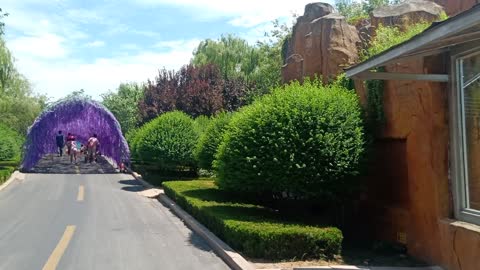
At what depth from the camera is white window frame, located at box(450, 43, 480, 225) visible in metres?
8.28

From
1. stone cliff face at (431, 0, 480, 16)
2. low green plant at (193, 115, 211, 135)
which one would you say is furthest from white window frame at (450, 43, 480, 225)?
low green plant at (193, 115, 211, 135)

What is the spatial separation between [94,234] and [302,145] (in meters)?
4.72

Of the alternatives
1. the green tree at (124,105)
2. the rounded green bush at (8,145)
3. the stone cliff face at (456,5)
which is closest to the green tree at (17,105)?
the rounded green bush at (8,145)

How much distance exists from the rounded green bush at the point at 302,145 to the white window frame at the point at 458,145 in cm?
214

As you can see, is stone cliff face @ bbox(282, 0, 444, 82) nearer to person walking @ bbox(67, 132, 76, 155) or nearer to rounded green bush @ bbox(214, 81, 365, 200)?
rounded green bush @ bbox(214, 81, 365, 200)

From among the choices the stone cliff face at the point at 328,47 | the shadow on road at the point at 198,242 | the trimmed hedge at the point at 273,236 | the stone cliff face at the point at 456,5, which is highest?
the stone cliff face at the point at 456,5

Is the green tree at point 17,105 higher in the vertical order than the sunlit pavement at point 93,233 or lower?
higher

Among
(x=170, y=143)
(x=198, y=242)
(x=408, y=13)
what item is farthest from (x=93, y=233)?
(x=170, y=143)

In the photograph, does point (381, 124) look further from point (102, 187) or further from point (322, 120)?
point (102, 187)

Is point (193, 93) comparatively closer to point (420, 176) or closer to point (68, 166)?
point (68, 166)

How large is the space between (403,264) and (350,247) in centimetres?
172

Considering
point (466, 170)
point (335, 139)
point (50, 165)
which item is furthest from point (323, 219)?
point (50, 165)

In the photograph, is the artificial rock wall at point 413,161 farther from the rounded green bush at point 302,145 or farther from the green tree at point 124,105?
the green tree at point 124,105

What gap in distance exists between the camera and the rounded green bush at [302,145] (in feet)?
33.7
